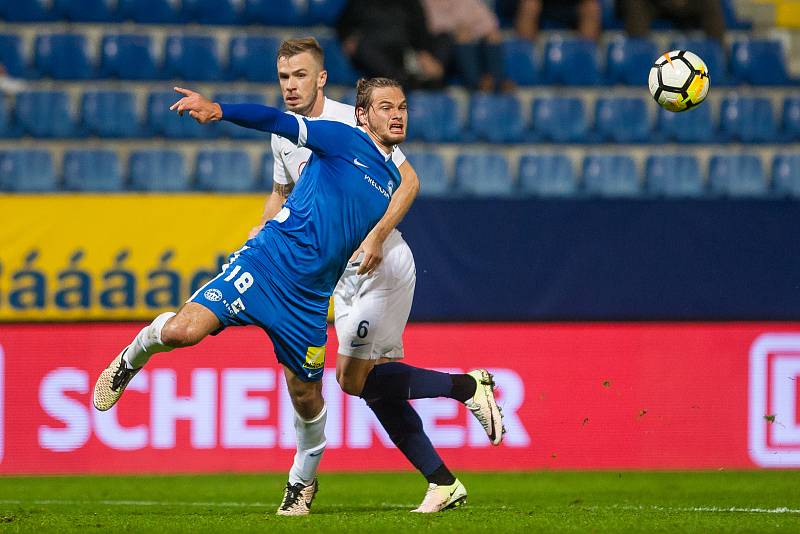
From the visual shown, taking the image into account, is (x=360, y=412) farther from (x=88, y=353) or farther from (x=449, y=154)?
(x=449, y=154)

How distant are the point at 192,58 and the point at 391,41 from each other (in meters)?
1.87

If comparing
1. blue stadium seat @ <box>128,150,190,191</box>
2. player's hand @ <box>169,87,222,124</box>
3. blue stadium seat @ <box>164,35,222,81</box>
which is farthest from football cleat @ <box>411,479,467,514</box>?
blue stadium seat @ <box>164,35,222,81</box>

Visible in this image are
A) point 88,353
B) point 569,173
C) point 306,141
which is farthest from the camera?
point 569,173

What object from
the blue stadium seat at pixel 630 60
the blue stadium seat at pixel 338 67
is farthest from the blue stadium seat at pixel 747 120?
the blue stadium seat at pixel 338 67

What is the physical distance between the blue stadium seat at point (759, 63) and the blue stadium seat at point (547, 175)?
2.76 metres

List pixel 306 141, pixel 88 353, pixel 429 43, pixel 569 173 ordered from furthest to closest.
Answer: pixel 429 43
pixel 569 173
pixel 88 353
pixel 306 141

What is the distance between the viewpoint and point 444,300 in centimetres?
872

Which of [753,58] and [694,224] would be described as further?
[753,58]

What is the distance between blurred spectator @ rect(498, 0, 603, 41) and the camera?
39.3 feet

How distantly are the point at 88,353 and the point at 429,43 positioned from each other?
15.6 ft

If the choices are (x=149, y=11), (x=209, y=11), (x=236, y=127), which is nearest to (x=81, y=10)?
(x=149, y=11)

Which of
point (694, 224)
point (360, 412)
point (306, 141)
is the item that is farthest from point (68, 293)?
point (694, 224)

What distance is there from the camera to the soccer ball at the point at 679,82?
704 centimetres

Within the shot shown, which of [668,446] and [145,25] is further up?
[145,25]
